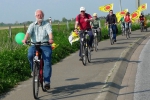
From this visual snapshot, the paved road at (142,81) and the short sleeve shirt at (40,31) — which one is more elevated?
the short sleeve shirt at (40,31)

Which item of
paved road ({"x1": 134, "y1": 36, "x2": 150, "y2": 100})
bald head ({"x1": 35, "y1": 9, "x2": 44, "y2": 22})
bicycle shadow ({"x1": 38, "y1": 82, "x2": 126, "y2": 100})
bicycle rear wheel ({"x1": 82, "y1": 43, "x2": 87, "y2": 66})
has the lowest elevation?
paved road ({"x1": 134, "y1": 36, "x2": 150, "y2": 100})

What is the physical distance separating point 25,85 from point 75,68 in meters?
2.85

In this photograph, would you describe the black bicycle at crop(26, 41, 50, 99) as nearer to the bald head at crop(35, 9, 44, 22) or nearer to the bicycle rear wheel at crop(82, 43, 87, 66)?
the bald head at crop(35, 9, 44, 22)

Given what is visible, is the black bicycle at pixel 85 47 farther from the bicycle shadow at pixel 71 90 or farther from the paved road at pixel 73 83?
the bicycle shadow at pixel 71 90

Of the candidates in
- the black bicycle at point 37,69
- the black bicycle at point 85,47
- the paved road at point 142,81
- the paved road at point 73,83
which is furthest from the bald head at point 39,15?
the black bicycle at point 85,47

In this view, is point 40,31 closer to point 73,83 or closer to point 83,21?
point 73,83

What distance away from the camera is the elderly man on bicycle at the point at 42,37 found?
768 cm

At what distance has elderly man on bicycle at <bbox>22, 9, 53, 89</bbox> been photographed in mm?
7682

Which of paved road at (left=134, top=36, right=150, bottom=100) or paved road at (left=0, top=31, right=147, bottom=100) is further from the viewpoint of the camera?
paved road at (left=134, top=36, right=150, bottom=100)

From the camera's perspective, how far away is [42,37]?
25.6 feet

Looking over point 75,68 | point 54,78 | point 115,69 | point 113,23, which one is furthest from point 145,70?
point 113,23

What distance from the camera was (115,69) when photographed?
10945 millimetres

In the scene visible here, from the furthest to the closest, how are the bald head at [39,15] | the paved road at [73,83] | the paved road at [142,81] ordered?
the paved road at [142,81], the paved road at [73,83], the bald head at [39,15]

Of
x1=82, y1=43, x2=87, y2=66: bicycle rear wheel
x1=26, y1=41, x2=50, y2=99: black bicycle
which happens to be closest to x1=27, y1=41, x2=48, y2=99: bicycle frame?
x1=26, y1=41, x2=50, y2=99: black bicycle
